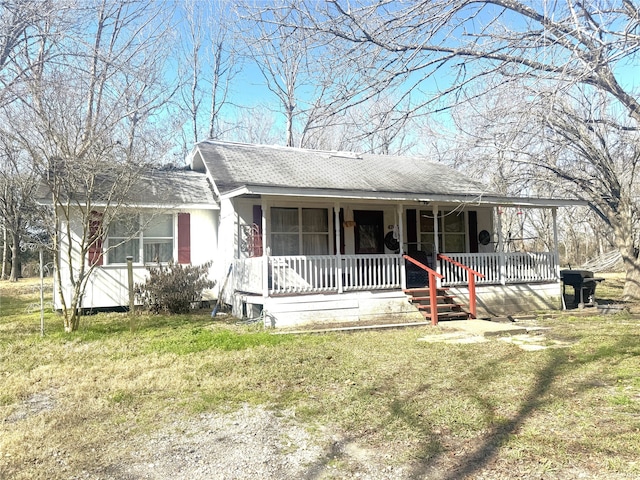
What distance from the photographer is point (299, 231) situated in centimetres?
1213

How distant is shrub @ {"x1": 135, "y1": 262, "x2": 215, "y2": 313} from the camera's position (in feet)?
37.5

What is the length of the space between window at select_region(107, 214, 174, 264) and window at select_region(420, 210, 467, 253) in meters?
6.96

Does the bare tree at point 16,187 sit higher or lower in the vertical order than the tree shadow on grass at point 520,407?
higher

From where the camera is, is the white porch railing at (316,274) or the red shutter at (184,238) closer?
the white porch railing at (316,274)

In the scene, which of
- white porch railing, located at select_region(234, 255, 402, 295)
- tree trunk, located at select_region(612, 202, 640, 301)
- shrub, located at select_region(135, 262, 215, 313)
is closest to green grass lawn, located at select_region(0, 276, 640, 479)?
white porch railing, located at select_region(234, 255, 402, 295)

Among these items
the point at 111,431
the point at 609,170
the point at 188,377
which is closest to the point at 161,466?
the point at 111,431

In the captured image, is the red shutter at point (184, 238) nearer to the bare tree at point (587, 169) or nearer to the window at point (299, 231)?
the window at point (299, 231)

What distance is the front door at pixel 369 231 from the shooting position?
1277 cm

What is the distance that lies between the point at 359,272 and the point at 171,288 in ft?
14.8

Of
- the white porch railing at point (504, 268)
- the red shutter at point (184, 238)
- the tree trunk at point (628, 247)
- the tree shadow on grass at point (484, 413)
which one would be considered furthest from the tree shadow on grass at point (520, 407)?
the red shutter at point (184, 238)

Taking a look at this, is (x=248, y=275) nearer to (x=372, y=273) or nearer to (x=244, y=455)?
(x=372, y=273)

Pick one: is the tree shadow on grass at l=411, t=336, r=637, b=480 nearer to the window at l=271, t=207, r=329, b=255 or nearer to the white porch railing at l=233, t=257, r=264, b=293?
the white porch railing at l=233, t=257, r=264, b=293

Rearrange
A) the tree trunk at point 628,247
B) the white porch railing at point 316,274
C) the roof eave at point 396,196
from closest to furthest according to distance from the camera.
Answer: the roof eave at point 396,196, the white porch railing at point 316,274, the tree trunk at point 628,247

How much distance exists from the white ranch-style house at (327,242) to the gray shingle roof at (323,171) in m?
0.05
